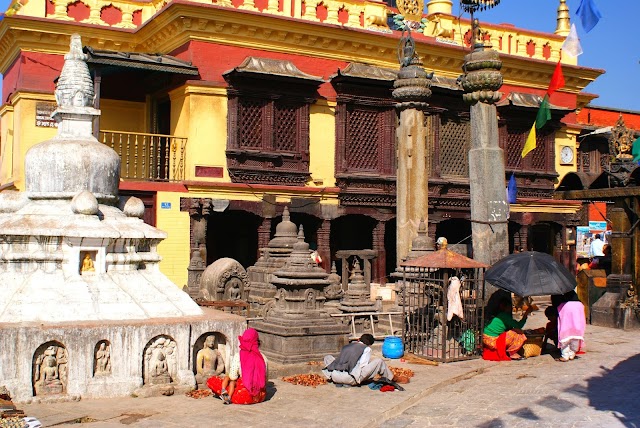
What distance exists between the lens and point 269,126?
71.8 ft

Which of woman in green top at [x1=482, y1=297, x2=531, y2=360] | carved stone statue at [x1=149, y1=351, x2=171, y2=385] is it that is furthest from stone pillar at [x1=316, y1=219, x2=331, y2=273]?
carved stone statue at [x1=149, y1=351, x2=171, y2=385]

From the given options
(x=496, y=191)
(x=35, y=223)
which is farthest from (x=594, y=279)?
(x=35, y=223)

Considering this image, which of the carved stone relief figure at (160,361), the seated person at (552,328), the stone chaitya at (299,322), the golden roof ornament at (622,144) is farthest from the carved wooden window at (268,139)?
the carved stone relief figure at (160,361)

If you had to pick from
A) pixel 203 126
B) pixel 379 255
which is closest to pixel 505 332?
pixel 379 255

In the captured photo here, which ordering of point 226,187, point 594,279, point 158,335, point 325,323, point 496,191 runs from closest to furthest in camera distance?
point 158,335
point 325,323
point 496,191
point 594,279
point 226,187

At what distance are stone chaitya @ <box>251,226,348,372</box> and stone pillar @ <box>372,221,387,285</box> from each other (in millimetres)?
10314

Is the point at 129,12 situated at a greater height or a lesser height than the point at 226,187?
greater

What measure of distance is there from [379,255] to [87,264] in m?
14.5

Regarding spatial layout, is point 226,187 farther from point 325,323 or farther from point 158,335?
point 158,335

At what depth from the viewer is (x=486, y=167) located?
1538cm

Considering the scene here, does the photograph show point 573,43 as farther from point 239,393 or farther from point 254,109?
point 239,393

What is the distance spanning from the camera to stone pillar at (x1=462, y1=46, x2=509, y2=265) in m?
15.2

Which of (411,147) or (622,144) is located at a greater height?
(411,147)

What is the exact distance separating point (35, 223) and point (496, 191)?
897 centimetres
